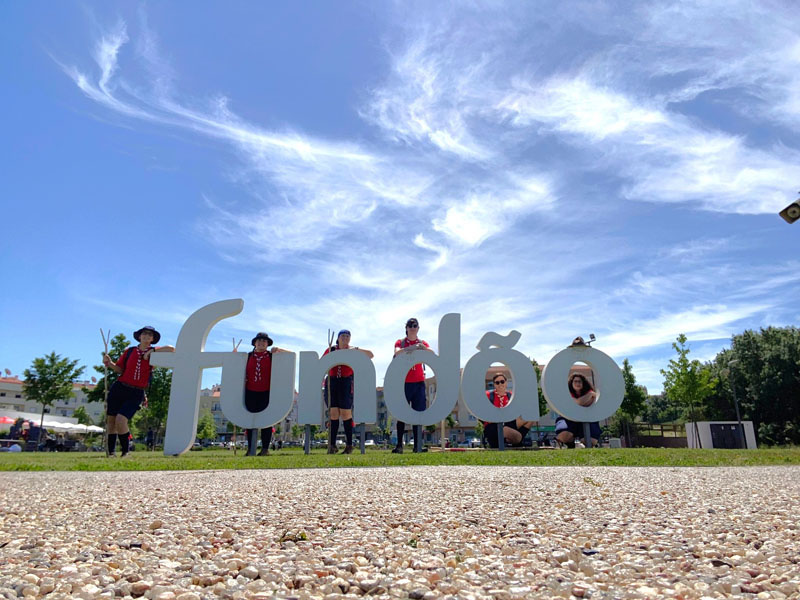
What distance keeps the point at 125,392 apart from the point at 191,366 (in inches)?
73.7

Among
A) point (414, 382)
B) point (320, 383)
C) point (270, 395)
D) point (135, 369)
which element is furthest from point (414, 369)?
point (135, 369)

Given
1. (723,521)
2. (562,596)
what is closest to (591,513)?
(723,521)

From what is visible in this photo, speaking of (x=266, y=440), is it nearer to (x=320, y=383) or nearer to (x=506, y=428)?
(x=320, y=383)

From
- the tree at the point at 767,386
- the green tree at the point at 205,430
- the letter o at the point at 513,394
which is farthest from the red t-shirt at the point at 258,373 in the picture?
the green tree at the point at 205,430

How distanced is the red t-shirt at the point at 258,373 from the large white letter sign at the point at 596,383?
8413mm

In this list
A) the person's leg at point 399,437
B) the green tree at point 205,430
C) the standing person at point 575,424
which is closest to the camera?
the person's leg at point 399,437

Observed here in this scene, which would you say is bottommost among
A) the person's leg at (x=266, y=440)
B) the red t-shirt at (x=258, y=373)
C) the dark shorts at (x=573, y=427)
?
the person's leg at (x=266, y=440)

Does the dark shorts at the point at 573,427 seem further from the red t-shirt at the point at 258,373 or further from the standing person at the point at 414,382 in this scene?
the red t-shirt at the point at 258,373

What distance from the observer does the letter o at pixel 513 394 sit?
15664mm

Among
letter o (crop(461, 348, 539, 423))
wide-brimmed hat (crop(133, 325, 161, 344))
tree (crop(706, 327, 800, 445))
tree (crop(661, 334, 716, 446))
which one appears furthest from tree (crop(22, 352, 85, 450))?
tree (crop(706, 327, 800, 445))

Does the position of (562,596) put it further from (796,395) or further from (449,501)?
(796,395)

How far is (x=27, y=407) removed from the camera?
80562 millimetres

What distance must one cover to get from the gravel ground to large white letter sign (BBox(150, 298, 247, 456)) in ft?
27.6

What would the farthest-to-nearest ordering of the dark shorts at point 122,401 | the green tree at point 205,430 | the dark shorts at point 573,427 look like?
the green tree at point 205,430
the dark shorts at point 573,427
the dark shorts at point 122,401
